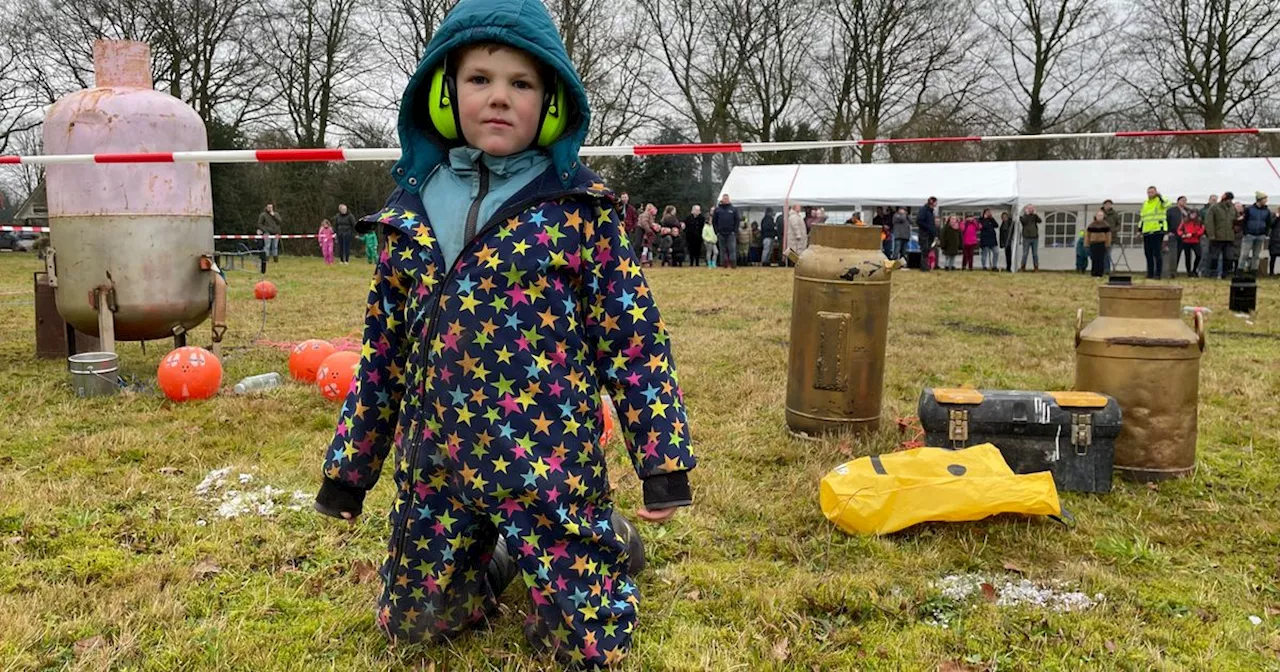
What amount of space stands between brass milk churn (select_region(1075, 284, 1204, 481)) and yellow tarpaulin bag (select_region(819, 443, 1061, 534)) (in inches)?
34.2

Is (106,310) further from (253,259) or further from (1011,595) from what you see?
(253,259)

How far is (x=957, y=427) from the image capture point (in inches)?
167

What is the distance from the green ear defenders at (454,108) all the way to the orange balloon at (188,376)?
449cm

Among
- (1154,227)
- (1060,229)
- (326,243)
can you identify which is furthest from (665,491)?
(326,243)

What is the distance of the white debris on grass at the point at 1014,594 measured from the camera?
310 centimetres

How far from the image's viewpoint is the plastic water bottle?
251 inches

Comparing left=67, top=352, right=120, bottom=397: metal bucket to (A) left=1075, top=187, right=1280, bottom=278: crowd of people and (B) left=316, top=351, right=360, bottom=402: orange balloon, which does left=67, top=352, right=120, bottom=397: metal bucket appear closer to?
(B) left=316, top=351, right=360, bottom=402: orange balloon

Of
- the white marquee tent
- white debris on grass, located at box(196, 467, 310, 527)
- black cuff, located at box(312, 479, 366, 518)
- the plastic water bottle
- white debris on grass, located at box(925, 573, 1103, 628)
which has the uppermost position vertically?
the white marquee tent

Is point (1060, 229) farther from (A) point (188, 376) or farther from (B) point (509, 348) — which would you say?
(B) point (509, 348)

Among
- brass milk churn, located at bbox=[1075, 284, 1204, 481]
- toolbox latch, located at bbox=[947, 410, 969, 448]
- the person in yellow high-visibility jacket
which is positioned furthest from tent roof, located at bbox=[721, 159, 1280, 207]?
toolbox latch, located at bbox=[947, 410, 969, 448]

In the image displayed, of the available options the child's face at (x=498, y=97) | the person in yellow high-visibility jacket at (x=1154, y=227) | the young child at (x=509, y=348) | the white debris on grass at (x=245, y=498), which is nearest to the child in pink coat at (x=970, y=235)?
the person in yellow high-visibility jacket at (x=1154, y=227)

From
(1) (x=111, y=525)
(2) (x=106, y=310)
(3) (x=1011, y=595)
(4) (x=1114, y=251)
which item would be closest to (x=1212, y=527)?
(3) (x=1011, y=595)

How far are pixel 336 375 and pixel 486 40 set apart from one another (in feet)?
14.4

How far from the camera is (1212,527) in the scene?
152 inches
